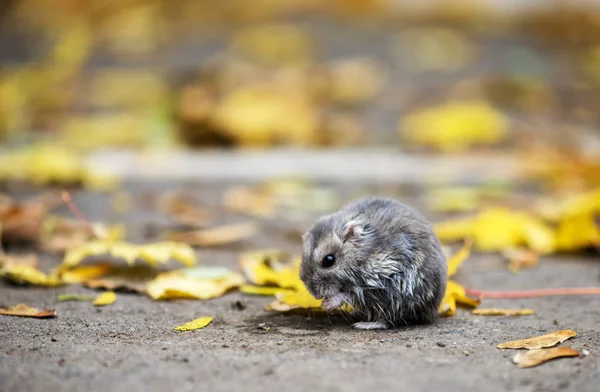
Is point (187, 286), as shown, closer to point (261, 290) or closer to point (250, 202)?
point (261, 290)

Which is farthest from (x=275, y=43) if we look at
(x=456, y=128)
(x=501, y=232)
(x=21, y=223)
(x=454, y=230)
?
(x=21, y=223)

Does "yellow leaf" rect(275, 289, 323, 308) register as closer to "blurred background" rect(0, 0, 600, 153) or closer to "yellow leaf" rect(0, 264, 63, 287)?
"yellow leaf" rect(0, 264, 63, 287)

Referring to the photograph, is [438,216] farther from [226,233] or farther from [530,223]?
[226,233]

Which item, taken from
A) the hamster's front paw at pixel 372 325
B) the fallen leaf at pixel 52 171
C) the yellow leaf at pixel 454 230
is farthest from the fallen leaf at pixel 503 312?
the fallen leaf at pixel 52 171

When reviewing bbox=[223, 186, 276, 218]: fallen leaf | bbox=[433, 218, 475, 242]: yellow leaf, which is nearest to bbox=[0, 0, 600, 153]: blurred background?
bbox=[223, 186, 276, 218]: fallen leaf

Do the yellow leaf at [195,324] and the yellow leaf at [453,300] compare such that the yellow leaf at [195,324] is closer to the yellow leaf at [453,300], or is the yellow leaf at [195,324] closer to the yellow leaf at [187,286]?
the yellow leaf at [187,286]

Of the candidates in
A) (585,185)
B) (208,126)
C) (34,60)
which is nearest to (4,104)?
(34,60)
